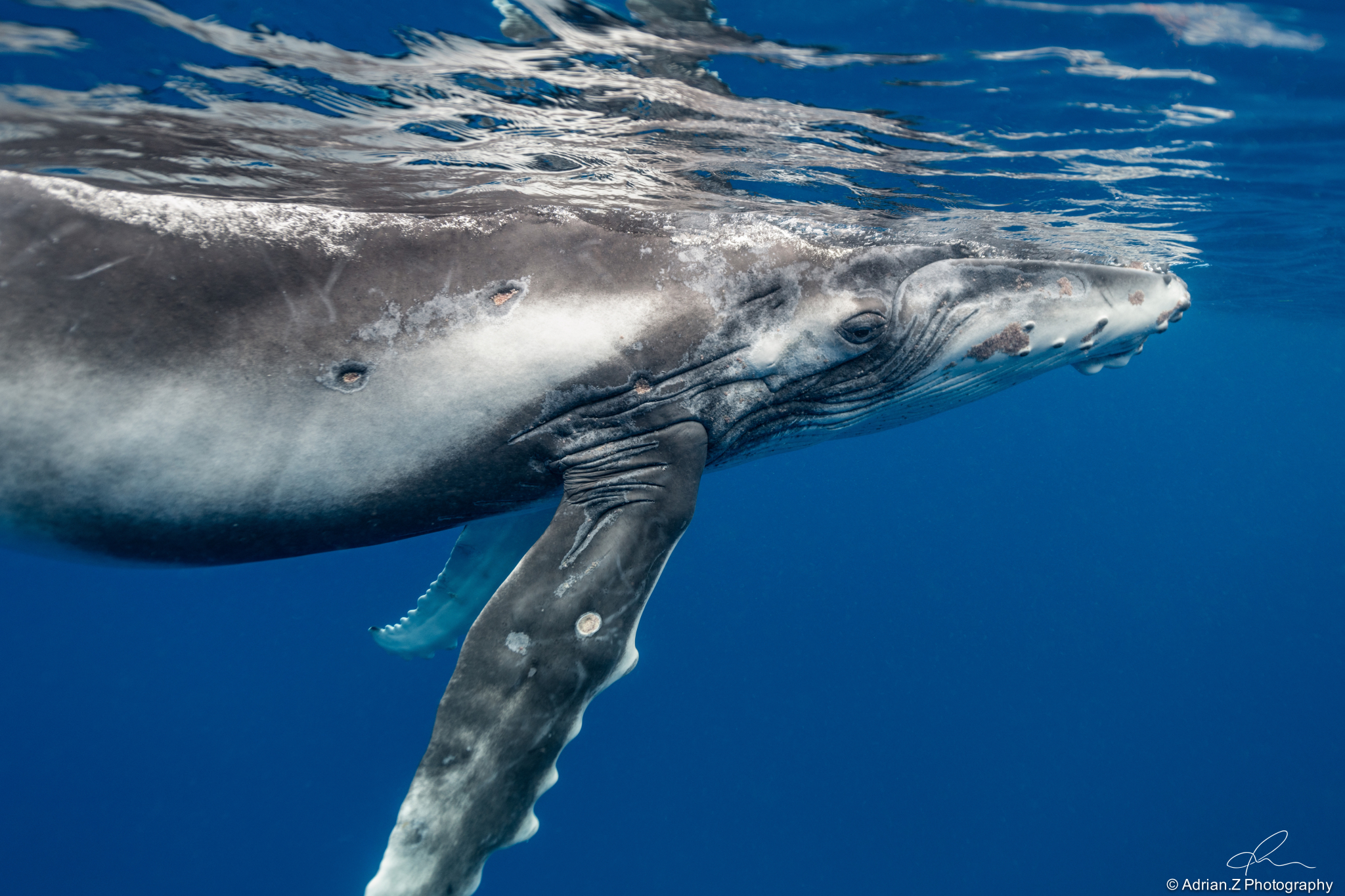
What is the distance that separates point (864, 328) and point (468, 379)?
2554 mm

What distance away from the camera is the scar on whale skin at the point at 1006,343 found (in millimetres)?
4988

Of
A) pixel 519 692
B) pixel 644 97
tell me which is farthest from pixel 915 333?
pixel 519 692

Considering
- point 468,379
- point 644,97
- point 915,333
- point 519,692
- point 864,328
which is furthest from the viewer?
point 644,97

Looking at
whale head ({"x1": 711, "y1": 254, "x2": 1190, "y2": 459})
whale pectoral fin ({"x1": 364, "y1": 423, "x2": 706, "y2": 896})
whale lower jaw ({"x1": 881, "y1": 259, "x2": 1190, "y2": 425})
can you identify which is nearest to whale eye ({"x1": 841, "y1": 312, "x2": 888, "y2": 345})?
whale head ({"x1": 711, "y1": 254, "x2": 1190, "y2": 459})

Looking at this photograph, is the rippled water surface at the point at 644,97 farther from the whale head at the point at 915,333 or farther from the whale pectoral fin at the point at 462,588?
the whale pectoral fin at the point at 462,588

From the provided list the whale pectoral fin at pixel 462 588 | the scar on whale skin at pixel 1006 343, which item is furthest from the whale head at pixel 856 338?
the whale pectoral fin at pixel 462 588

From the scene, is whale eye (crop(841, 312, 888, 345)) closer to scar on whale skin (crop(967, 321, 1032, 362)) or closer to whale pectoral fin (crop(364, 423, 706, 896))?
scar on whale skin (crop(967, 321, 1032, 362))

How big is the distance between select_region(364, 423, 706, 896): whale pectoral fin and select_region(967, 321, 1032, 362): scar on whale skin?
258 centimetres

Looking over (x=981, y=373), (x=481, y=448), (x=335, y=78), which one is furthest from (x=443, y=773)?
(x=335, y=78)

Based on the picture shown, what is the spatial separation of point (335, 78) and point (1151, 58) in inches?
275

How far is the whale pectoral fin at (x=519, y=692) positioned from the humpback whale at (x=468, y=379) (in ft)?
0.05

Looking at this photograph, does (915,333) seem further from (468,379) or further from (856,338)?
(468,379)

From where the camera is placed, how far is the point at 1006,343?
5012 millimetres

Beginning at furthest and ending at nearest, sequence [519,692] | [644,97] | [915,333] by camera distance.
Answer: [644,97], [915,333], [519,692]
